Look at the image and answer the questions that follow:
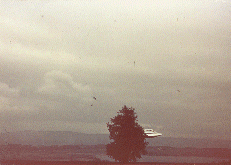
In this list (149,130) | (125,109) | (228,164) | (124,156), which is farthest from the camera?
(149,130)

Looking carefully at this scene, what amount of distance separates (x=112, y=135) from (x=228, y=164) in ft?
113

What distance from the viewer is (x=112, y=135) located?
251 ft

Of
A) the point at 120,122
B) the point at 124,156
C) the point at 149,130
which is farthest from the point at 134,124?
the point at 149,130

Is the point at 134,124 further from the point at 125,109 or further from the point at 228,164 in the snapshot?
the point at 228,164

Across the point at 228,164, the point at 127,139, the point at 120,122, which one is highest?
the point at 120,122

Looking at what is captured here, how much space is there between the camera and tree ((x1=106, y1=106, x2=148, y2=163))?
241 ft

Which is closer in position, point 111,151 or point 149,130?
point 111,151

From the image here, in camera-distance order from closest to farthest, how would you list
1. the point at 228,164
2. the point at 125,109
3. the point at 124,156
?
the point at 228,164
the point at 124,156
the point at 125,109

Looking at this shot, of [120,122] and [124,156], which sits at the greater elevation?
[120,122]

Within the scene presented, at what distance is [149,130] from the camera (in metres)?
99.5

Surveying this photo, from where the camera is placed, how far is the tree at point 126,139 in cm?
7344

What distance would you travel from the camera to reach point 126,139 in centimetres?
7375

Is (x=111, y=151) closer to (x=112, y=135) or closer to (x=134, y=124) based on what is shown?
(x=112, y=135)

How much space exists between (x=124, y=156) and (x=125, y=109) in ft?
45.8
